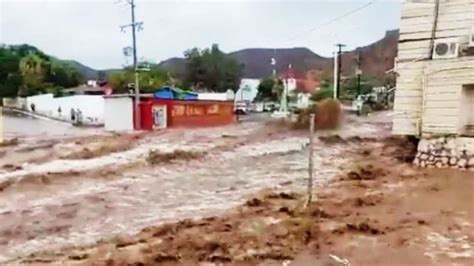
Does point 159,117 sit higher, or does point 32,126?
point 159,117

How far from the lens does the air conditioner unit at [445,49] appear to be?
1223cm

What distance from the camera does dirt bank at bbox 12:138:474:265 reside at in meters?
6.39

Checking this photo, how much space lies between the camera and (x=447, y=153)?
12.4m

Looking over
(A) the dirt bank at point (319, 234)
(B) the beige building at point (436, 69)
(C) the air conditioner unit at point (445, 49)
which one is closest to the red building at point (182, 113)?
(B) the beige building at point (436, 69)

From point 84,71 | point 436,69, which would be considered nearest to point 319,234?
point 436,69

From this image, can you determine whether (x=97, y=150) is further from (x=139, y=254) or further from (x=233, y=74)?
(x=233, y=74)

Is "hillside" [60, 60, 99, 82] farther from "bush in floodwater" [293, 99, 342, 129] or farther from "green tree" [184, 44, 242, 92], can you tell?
"bush in floodwater" [293, 99, 342, 129]

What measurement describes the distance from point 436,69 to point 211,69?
44049 millimetres

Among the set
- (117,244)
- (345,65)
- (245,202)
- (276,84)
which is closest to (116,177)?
(245,202)

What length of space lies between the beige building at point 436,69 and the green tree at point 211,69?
140 ft

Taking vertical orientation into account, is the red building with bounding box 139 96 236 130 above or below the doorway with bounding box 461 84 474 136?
below

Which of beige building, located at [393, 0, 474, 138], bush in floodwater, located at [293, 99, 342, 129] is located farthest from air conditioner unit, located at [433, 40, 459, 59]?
bush in floodwater, located at [293, 99, 342, 129]

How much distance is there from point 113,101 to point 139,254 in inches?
1041

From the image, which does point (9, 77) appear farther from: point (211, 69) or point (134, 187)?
point (134, 187)
